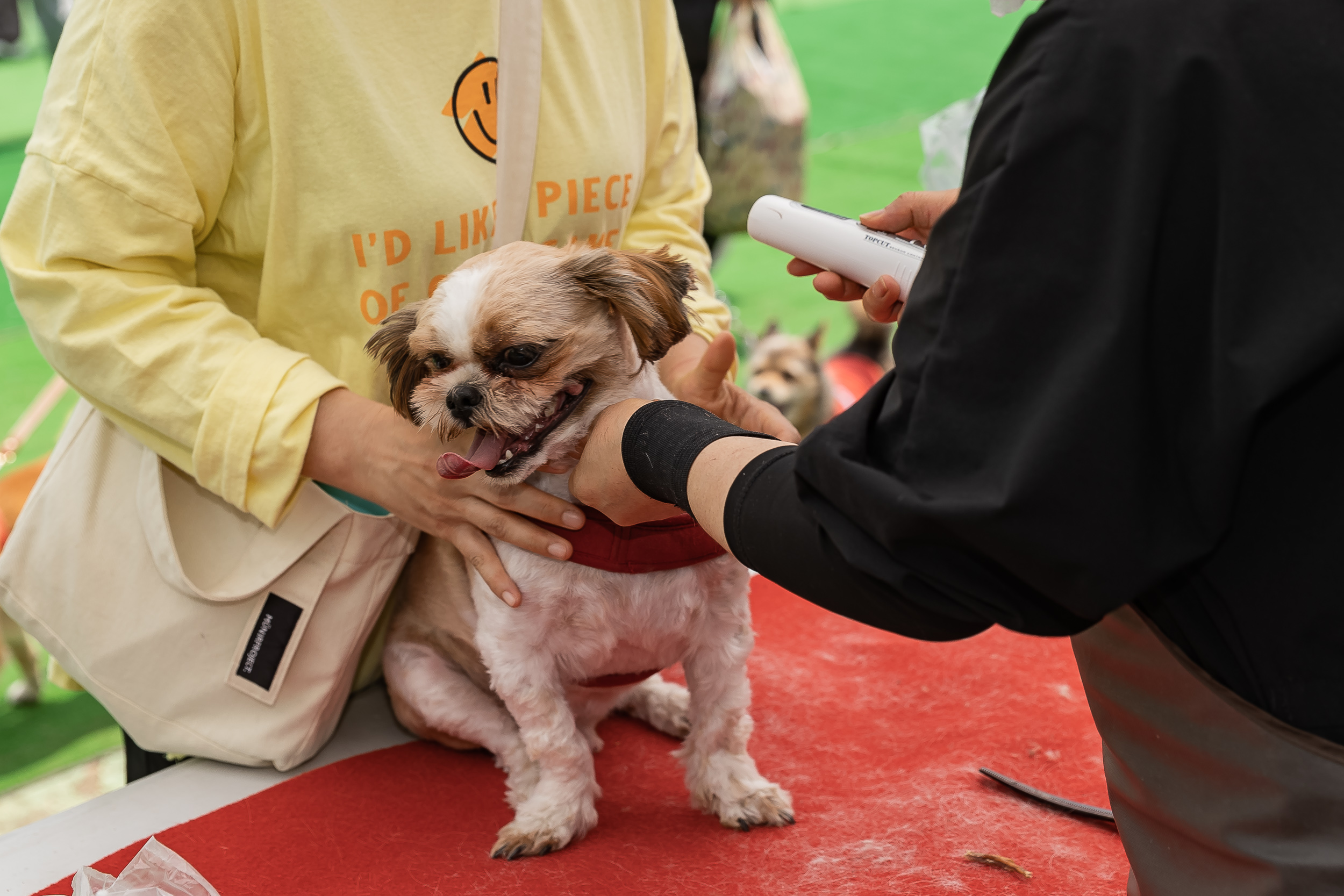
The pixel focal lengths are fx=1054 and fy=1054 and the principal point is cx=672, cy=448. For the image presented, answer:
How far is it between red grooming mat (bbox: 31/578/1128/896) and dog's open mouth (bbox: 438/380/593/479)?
0.61 metres

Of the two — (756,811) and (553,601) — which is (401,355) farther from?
(756,811)

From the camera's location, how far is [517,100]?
1623mm

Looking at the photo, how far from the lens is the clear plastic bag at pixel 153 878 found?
141 centimetres

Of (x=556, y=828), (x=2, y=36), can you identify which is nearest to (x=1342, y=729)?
(x=556, y=828)

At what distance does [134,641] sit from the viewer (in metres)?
1.68

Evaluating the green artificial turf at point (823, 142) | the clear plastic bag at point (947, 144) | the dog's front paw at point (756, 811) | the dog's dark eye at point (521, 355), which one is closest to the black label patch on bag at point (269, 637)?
the dog's dark eye at point (521, 355)

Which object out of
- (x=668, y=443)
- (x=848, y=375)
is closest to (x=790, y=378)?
(x=848, y=375)

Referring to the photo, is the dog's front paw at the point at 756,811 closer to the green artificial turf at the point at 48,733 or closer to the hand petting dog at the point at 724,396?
the hand petting dog at the point at 724,396

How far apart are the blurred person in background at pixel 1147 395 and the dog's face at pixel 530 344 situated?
0.60 metres

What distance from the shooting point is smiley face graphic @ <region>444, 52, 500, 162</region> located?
1.62 metres

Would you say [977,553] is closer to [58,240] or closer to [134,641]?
[58,240]

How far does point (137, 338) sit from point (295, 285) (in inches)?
9.3

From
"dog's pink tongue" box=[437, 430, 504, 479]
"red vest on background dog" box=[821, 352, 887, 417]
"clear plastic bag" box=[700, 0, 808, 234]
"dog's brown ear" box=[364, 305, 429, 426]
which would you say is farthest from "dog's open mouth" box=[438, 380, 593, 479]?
"red vest on background dog" box=[821, 352, 887, 417]

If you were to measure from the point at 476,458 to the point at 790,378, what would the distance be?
2.77m
